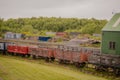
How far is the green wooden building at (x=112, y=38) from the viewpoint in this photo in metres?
33.1

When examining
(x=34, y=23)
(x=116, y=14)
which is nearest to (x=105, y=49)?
(x=116, y=14)

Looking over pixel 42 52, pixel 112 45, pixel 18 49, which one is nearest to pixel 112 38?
pixel 112 45

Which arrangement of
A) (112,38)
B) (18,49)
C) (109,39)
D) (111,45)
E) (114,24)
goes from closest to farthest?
(112,38) → (111,45) → (109,39) → (114,24) → (18,49)

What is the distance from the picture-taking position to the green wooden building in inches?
1303

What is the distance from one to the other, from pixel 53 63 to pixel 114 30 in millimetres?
10725

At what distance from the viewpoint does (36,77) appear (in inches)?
1016

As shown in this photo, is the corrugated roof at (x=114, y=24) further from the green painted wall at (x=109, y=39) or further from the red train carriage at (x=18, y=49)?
the red train carriage at (x=18, y=49)

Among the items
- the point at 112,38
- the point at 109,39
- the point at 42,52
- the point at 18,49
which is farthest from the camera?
the point at 18,49

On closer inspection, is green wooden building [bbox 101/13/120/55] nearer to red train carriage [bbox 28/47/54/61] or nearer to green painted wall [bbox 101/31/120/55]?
green painted wall [bbox 101/31/120/55]

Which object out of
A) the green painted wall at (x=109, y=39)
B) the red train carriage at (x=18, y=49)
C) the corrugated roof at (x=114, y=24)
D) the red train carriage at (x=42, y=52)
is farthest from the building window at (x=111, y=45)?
the red train carriage at (x=18, y=49)

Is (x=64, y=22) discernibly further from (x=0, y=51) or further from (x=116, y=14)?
(x=116, y=14)

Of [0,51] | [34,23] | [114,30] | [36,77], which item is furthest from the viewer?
[34,23]

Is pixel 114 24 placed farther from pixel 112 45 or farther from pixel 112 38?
pixel 112 45

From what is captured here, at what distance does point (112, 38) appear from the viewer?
3369 cm
